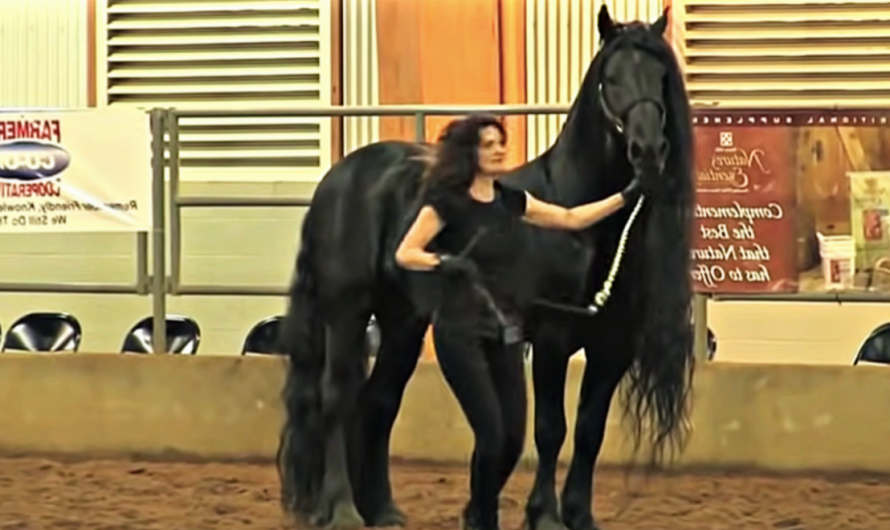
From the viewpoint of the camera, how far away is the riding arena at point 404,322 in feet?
25.8

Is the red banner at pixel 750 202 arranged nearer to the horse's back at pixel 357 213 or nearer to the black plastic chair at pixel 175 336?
the horse's back at pixel 357 213

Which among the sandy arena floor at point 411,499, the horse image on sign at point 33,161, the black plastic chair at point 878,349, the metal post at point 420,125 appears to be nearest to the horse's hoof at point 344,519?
the sandy arena floor at point 411,499

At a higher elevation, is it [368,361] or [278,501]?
[368,361]

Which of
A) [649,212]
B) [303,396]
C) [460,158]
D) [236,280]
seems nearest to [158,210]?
[236,280]

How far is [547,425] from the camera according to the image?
26.1 ft

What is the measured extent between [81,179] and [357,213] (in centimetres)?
274

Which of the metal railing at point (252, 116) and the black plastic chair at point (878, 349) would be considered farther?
the black plastic chair at point (878, 349)

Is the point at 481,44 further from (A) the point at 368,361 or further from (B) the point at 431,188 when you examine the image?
(B) the point at 431,188

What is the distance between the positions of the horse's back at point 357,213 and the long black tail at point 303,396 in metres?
0.09

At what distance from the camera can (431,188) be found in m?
7.18

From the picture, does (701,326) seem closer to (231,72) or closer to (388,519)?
(388,519)

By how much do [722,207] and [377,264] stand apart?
2450mm

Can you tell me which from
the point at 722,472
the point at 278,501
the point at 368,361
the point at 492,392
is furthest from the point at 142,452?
the point at 492,392

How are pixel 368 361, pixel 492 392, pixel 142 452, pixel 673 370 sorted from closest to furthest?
pixel 492 392 → pixel 673 370 → pixel 368 361 → pixel 142 452
